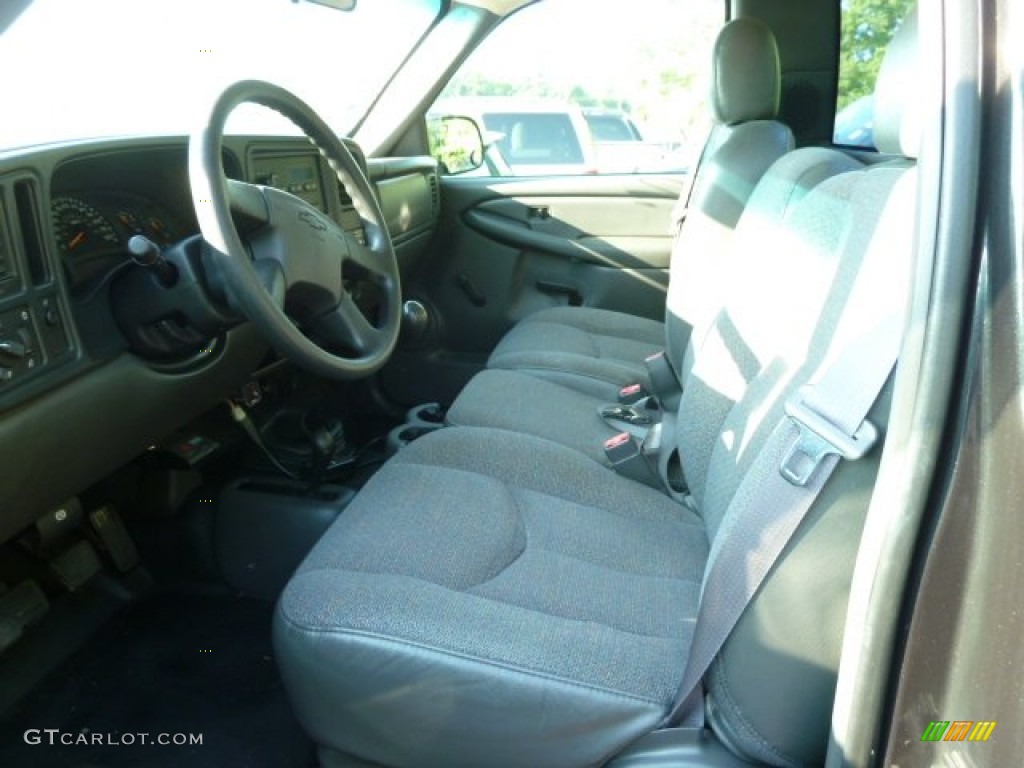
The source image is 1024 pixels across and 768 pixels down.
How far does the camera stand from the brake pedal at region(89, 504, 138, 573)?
5.67 ft

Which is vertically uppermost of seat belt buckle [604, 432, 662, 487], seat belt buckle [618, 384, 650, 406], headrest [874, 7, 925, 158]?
headrest [874, 7, 925, 158]

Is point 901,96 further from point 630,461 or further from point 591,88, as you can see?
point 591,88

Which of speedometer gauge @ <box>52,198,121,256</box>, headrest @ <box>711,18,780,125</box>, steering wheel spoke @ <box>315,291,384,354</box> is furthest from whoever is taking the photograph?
headrest @ <box>711,18,780,125</box>

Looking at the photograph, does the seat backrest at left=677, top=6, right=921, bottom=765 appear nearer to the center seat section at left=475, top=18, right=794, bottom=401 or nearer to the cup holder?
the center seat section at left=475, top=18, right=794, bottom=401

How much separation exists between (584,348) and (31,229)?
1.38 m

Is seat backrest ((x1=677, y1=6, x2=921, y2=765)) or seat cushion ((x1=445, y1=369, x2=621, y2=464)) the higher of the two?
seat backrest ((x1=677, y1=6, x2=921, y2=765))

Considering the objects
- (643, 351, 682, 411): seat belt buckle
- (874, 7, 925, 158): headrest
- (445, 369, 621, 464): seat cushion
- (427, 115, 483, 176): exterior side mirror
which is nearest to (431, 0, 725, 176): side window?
(427, 115, 483, 176): exterior side mirror

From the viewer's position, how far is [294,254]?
1.26 meters

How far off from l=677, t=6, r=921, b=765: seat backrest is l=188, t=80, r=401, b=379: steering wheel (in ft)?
1.89

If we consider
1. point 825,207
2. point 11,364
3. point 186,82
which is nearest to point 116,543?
point 11,364

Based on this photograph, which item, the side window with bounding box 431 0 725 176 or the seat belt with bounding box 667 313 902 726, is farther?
the side window with bounding box 431 0 725 176

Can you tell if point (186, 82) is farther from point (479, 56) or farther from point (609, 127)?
point (609, 127)

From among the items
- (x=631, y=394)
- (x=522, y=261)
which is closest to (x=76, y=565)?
(x=631, y=394)

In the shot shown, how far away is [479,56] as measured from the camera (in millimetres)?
2650
